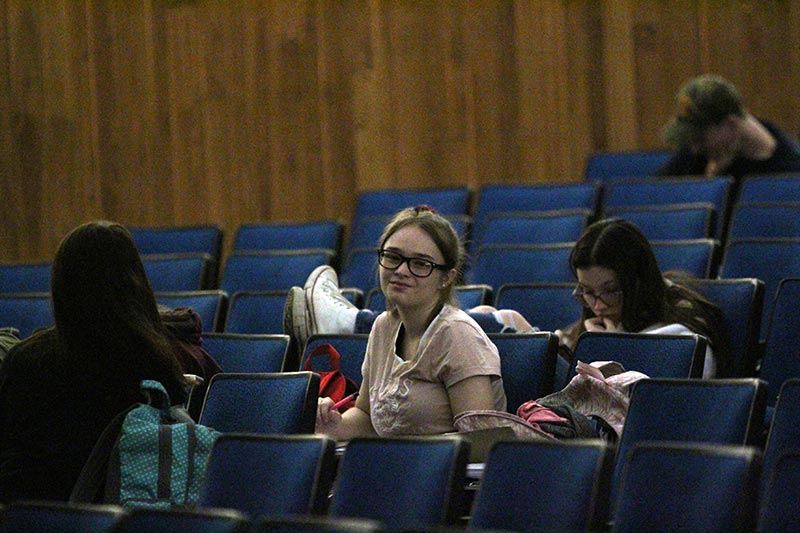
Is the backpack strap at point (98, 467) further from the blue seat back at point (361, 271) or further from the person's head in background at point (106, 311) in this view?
the blue seat back at point (361, 271)

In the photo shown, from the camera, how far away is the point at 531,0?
6.33 metres

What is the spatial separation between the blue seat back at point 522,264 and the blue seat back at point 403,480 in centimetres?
195

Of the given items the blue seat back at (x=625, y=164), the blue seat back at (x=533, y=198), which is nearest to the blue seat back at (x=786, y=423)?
the blue seat back at (x=533, y=198)

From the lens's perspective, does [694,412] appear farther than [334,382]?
No

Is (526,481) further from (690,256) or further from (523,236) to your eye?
(523,236)

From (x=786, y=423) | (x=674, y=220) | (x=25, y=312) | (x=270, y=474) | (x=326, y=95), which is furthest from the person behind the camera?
(x=326, y=95)

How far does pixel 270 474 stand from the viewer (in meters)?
2.39

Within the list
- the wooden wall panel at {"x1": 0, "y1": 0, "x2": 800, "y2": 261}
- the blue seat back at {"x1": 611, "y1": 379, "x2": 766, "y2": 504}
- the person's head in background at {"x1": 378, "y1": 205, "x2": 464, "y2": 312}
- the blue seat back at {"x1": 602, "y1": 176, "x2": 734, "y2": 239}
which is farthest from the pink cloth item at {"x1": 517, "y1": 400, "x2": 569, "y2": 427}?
the wooden wall panel at {"x1": 0, "y1": 0, "x2": 800, "y2": 261}

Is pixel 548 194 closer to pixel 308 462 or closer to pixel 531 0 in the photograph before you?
pixel 531 0

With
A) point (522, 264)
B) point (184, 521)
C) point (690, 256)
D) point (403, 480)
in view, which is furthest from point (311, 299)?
point (184, 521)

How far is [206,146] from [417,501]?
4248mm

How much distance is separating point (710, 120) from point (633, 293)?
1790 mm

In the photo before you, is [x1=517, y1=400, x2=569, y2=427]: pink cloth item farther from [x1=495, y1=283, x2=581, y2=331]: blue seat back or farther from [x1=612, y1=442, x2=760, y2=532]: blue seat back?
[x1=495, y1=283, x2=581, y2=331]: blue seat back

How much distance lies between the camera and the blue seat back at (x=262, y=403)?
2.78m
